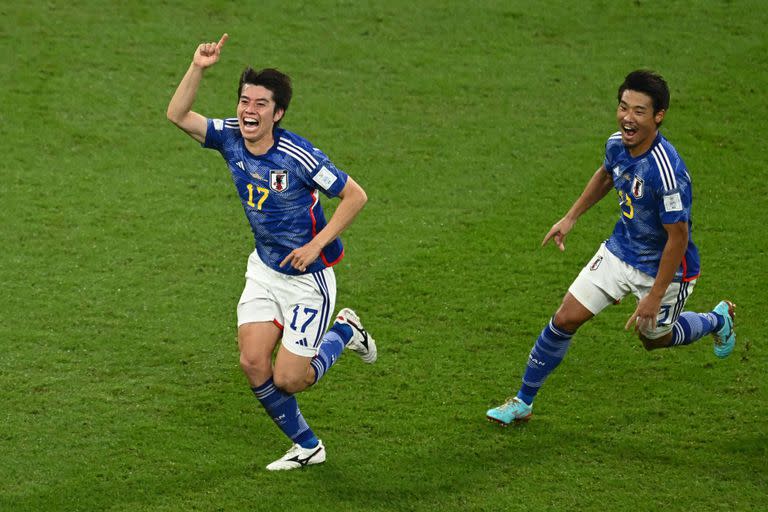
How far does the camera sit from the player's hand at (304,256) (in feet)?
19.9

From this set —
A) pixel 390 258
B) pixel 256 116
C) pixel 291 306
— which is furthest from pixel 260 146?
pixel 390 258

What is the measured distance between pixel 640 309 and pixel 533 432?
3.15 feet

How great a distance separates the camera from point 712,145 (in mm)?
10195

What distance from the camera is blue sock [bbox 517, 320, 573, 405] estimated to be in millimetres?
6746

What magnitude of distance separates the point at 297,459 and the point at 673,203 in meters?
2.31

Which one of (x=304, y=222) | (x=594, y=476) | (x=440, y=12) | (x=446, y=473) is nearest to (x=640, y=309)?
(x=594, y=476)

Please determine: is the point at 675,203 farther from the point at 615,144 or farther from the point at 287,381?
the point at 287,381

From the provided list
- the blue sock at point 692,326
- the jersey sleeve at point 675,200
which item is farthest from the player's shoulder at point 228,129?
the blue sock at point 692,326

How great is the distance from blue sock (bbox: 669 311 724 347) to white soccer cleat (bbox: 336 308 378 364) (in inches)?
66.5

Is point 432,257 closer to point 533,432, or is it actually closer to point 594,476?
point 533,432

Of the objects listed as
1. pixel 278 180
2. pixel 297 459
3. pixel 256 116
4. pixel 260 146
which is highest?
pixel 256 116

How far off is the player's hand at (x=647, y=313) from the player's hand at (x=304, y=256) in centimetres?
164

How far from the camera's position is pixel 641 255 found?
659 centimetres

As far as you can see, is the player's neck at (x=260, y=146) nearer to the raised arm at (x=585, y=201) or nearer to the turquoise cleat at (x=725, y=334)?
the raised arm at (x=585, y=201)
